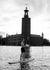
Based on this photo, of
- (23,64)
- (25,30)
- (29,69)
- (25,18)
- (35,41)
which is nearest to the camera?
(29,69)

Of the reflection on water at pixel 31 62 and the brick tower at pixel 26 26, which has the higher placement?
the brick tower at pixel 26 26

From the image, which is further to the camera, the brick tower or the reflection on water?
the brick tower

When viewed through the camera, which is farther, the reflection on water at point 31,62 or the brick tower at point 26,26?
the brick tower at point 26,26

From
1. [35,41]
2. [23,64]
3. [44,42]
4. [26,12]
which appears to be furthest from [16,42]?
[23,64]

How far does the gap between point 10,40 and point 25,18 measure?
155ft

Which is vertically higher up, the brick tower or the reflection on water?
the brick tower

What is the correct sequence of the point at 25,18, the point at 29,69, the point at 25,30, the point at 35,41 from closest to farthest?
the point at 29,69 → the point at 25,30 → the point at 25,18 → the point at 35,41

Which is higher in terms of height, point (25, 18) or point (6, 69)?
point (25, 18)

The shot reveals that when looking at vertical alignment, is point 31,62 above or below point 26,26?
below

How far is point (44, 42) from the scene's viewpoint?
565ft

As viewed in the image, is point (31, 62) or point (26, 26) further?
point (26, 26)

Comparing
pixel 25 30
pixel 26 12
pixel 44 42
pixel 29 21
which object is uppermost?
pixel 26 12

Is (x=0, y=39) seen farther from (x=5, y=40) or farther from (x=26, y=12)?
(x=26, y=12)

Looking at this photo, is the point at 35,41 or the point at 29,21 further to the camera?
the point at 35,41
